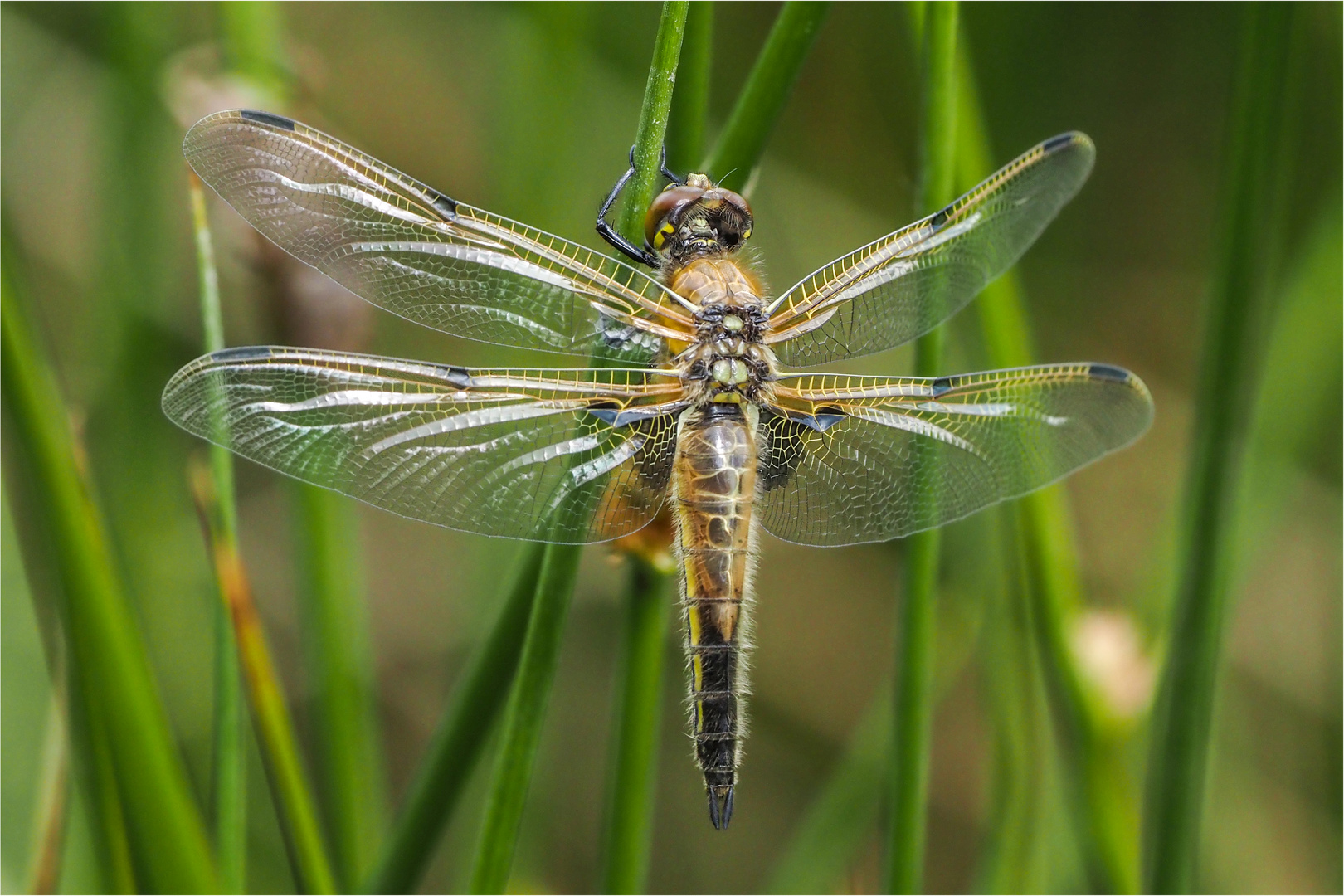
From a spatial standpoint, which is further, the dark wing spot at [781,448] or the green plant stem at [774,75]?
the dark wing spot at [781,448]

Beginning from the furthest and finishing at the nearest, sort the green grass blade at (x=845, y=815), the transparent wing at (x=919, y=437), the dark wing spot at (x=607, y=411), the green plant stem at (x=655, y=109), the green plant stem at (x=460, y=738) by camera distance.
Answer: the green grass blade at (x=845, y=815) → the transparent wing at (x=919, y=437) → the dark wing spot at (x=607, y=411) → the green plant stem at (x=460, y=738) → the green plant stem at (x=655, y=109)

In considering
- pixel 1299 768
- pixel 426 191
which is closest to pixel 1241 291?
pixel 426 191

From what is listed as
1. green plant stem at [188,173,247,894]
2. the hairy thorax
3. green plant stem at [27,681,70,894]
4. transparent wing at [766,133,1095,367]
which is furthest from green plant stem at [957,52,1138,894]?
green plant stem at [27,681,70,894]

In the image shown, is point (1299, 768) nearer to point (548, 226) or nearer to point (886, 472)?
point (886, 472)

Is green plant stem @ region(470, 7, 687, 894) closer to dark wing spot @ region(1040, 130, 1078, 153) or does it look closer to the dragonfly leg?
the dragonfly leg

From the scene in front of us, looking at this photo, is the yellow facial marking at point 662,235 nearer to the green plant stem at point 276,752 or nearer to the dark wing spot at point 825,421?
the dark wing spot at point 825,421

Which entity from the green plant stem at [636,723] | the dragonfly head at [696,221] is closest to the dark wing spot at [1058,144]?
the dragonfly head at [696,221]

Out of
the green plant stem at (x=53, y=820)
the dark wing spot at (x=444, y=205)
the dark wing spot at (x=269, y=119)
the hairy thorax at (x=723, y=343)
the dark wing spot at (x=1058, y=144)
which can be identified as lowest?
the green plant stem at (x=53, y=820)
